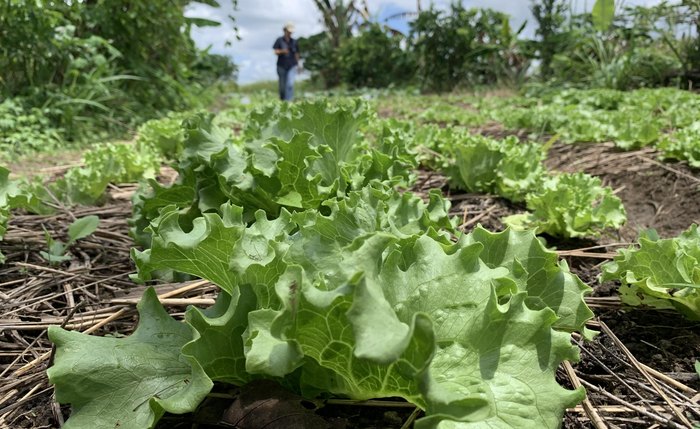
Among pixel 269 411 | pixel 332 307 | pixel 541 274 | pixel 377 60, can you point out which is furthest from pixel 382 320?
pixel 377 60

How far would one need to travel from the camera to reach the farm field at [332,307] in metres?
1.17

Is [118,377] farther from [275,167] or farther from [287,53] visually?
[287,53]

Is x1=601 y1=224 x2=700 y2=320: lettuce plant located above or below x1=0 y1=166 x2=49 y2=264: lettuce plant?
below

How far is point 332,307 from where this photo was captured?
1.12 metres

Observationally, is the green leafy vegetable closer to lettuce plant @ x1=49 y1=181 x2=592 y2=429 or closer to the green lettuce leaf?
lettuce plant @ x1=49 y1=181 x2=592 y2=429

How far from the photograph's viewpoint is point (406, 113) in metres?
10.2

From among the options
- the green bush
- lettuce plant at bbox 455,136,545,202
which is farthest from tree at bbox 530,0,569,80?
lettuce plant at bbox 455,136,545,202

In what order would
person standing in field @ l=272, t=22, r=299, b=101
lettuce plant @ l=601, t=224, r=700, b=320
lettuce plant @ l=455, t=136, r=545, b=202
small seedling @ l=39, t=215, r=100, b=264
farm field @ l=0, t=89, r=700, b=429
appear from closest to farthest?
farm field @ l=0, t=89, r=700, b=429, lettuce plant @ l=601, t=224, r=700, b=320, small seedling @ l=39, t=215, r=100, b=264, lettuce plant @ l=455, t=136, r=545, b=202, person standing in field @ l=272, t=22, r=299, b=101

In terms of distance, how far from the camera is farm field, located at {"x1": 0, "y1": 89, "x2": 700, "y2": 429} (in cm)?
117

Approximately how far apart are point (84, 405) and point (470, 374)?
928mm

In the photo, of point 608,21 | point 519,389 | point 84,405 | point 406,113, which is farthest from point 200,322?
point 608,21

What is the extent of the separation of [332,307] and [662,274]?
1.43 meters

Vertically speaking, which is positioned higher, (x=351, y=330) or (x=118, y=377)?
(x=351, y=330)

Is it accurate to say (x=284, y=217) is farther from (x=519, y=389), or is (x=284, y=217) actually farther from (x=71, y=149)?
(x=71, y=149)
